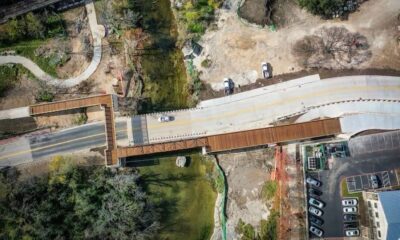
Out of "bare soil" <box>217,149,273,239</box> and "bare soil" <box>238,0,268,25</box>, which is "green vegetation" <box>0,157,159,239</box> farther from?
"bare soil" <box>238,0,268,25</box>

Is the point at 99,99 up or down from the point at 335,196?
up

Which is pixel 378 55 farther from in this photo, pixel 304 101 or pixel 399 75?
pixel 304 101

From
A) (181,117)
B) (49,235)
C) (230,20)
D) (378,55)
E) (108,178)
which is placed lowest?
(49,235)

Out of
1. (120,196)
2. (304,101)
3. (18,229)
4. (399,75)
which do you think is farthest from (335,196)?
(18,229)

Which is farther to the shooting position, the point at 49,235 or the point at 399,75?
the point at 399,75

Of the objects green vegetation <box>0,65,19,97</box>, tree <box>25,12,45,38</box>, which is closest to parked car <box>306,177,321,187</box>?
tree <box>25,12,45,38</box>

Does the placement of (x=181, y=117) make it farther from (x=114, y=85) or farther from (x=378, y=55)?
(x=378, y=55)

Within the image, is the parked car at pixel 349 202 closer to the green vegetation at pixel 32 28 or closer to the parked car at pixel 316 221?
the parked car at pixel 316 221
